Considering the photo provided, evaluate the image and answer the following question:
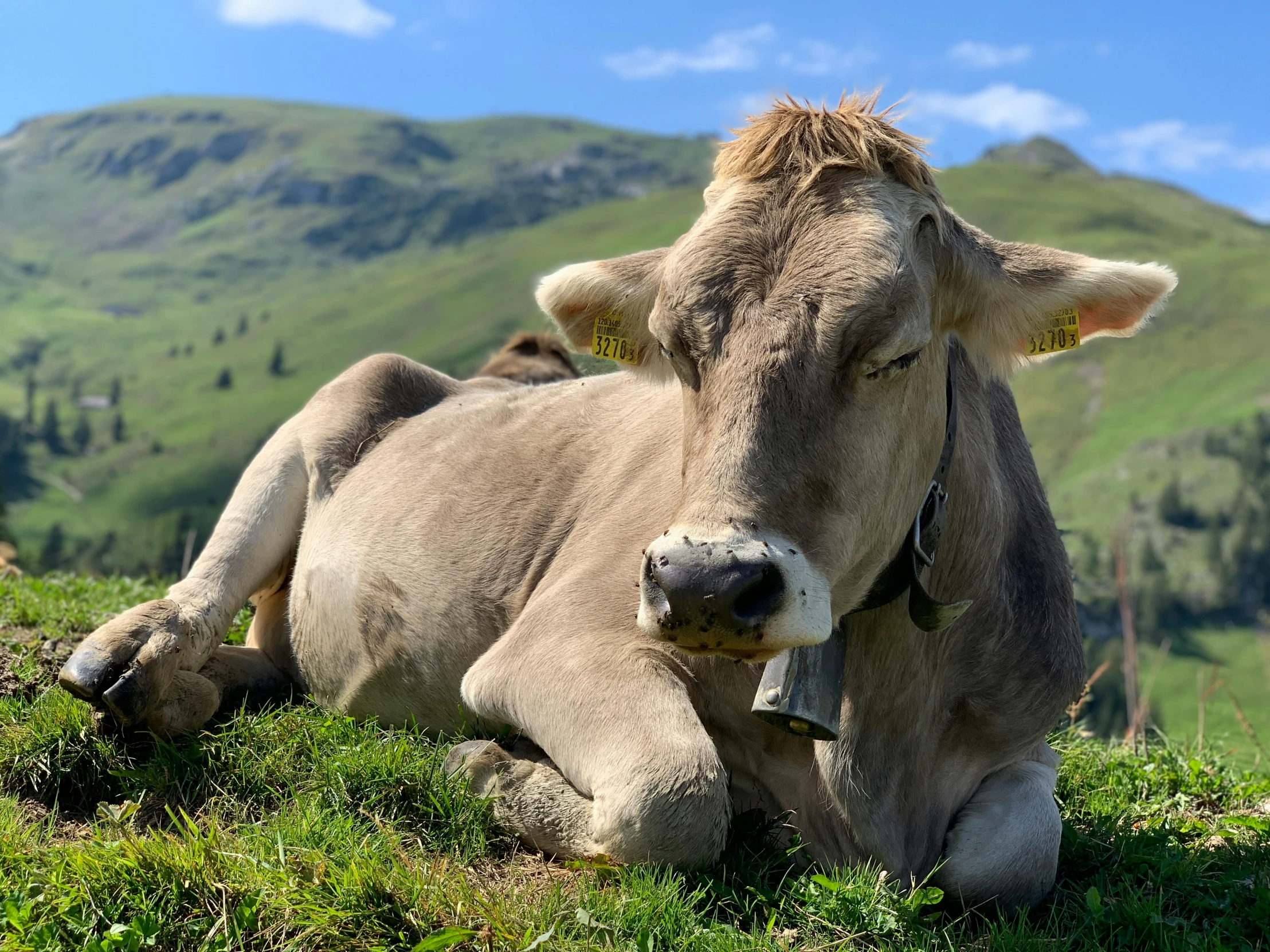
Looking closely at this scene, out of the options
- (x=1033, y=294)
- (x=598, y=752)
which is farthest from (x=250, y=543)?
(x=1033, y=294)

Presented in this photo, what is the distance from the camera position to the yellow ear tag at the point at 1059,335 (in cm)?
465

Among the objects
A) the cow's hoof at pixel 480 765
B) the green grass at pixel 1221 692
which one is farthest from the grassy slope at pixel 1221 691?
the cow's hoof at pixel 480 765

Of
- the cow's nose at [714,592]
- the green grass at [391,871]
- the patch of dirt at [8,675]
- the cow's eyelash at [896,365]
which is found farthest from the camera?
the patch of dirt at [8,675]

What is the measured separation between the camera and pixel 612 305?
5434 millimetres

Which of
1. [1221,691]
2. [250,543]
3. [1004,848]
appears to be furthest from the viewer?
[1221,691]

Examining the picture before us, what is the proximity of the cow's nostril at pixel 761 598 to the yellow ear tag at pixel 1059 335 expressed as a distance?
1.71m

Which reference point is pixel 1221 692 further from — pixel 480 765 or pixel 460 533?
pixel 480 765

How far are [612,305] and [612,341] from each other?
6.9 inches

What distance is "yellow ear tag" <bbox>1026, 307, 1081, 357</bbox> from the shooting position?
4648 millimetres

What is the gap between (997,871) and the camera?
4.71 m

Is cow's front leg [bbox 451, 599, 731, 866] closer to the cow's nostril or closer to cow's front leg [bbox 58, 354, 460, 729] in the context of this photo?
the cow's nostril

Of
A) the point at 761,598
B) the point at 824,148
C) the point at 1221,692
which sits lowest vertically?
the point at 1221,692

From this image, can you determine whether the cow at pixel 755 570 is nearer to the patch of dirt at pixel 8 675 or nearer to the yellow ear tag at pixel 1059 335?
the yellow ear tag at pixel 1059 335

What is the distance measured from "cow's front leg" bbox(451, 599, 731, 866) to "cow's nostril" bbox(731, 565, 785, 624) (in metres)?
1.05
